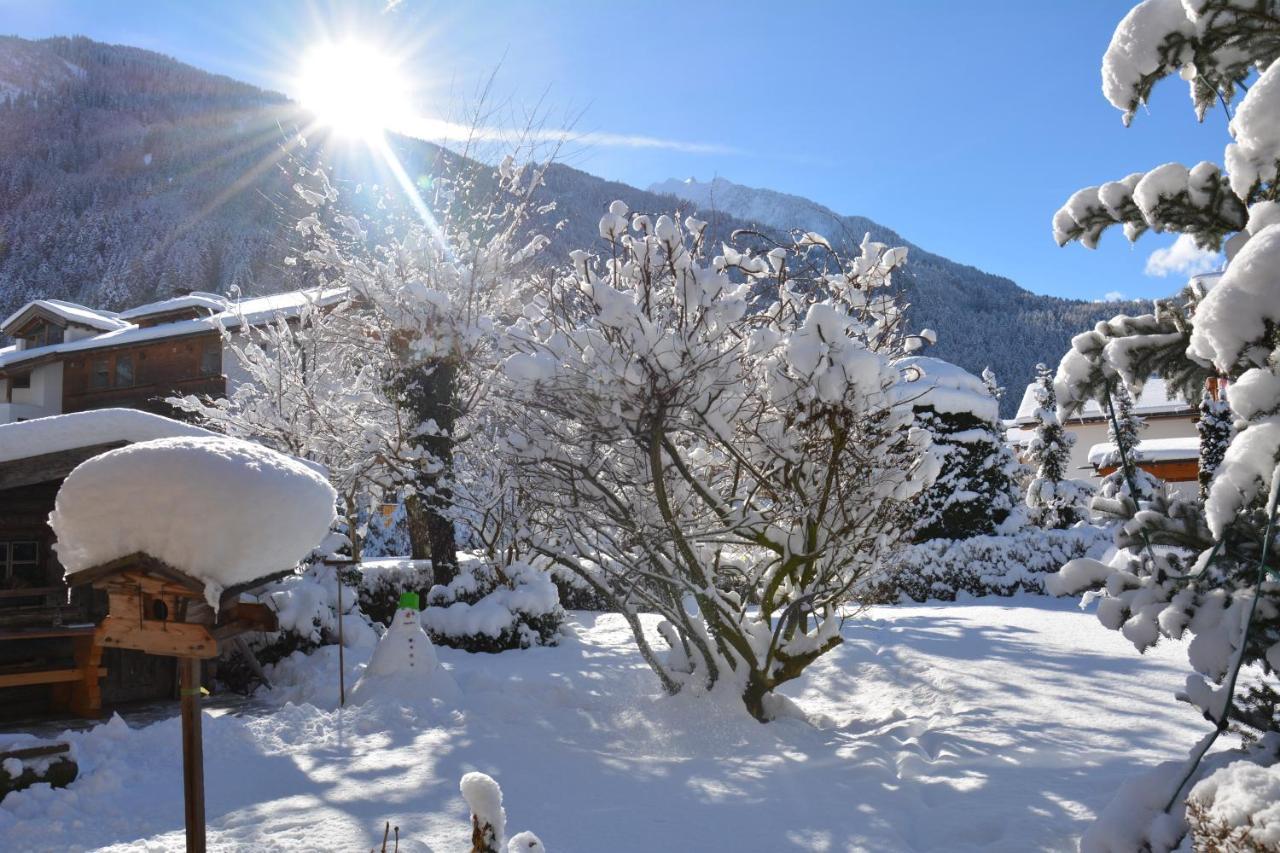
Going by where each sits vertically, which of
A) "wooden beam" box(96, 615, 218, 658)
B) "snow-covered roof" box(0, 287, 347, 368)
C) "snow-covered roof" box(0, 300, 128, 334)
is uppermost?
"snow-covered roof" box(0, 300, 128, 334)

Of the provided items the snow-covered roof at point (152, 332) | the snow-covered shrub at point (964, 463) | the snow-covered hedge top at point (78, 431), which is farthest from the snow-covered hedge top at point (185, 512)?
the snow-covered roof at point (152, 332)

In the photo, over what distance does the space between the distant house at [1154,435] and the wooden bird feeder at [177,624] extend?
2837cm

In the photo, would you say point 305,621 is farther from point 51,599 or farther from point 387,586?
point 387,586

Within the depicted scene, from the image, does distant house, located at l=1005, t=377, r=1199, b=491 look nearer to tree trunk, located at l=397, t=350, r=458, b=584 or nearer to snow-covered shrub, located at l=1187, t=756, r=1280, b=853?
tree trunk, located at l=397, t=350, r=458, b=584

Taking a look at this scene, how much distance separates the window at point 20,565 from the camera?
384 inches

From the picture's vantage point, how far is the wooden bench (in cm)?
873

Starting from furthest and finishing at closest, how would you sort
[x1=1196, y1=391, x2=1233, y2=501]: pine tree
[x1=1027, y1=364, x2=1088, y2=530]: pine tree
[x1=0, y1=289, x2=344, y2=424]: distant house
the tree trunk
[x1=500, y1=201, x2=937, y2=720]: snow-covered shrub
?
[x1=0, y1=289, x2=344, y2=424]: distant house < [x1=1027, y1=364, x2=1088, y2=530]: pine tree < [x1=1196, y1=391, x2=1233, y2=501]: pine tree < the tree trunk < [x1=500, y1=201, x2=937, y2=720]: snow-covered shrub

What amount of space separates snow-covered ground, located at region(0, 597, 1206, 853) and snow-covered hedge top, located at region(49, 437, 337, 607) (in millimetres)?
2358

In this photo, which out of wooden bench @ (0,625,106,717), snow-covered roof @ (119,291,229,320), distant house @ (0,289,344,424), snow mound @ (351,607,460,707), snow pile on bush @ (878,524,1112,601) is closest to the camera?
wooden bench @ (0,625,106,717)

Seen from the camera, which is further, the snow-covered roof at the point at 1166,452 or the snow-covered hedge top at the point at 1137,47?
the snow-covered roof at the point at 1166,452

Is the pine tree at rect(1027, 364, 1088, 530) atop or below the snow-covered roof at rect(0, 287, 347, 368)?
below

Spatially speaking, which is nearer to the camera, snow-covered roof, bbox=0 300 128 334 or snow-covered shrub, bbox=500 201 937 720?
snow-covered shrub, bbox=500 201 937 720

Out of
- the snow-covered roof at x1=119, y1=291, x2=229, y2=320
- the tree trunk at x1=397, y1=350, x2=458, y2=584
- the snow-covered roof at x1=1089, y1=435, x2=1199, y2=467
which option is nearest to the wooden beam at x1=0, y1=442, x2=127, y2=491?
the tree trunk at x1=397, y1=350, x2=458, y2=584

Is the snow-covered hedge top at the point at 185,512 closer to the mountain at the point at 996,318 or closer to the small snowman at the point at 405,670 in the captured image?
the small snowman at the point at 405,670
